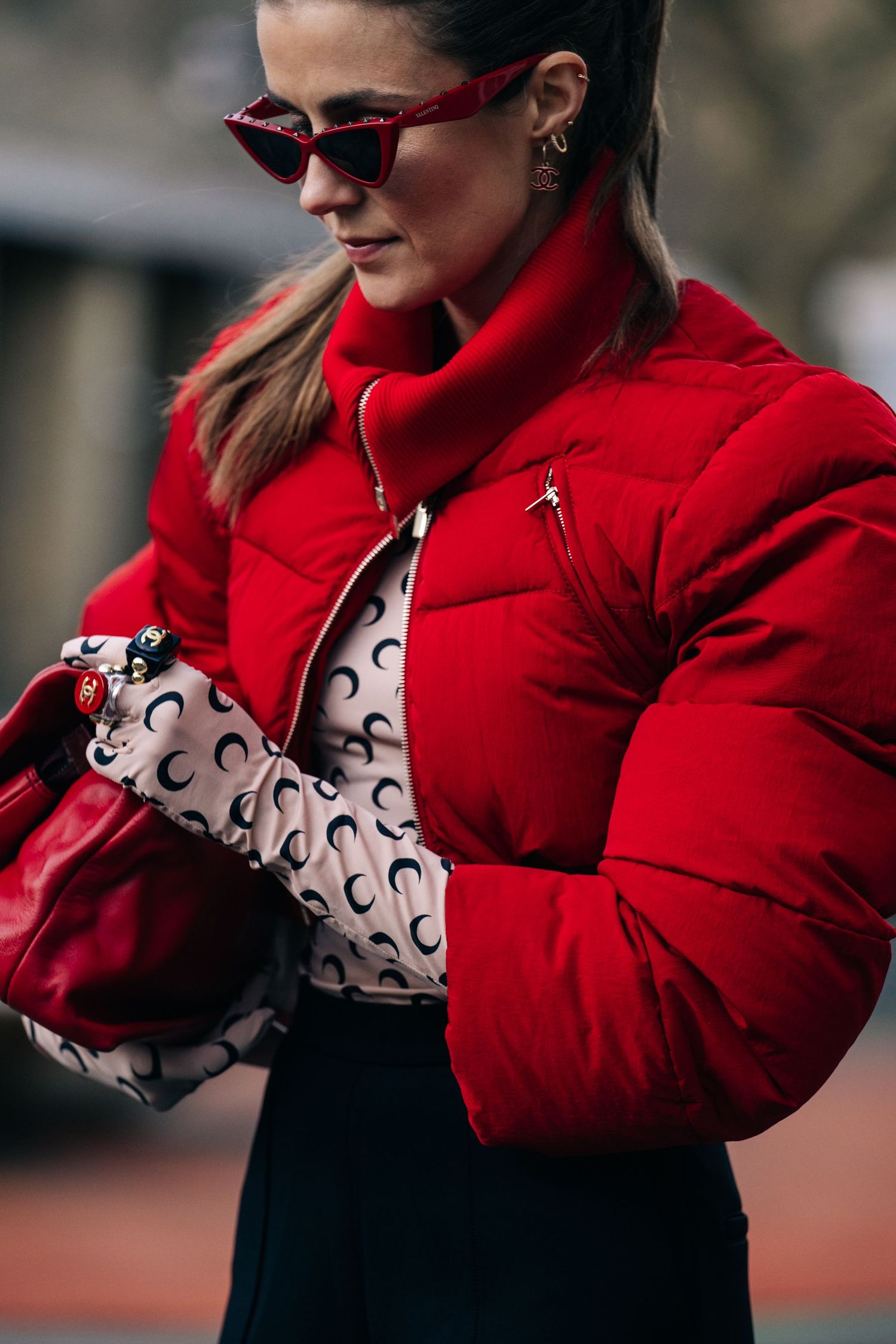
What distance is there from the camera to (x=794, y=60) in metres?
7.57

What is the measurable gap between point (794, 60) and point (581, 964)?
24.1ft

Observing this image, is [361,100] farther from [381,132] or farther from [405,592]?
[405,592]

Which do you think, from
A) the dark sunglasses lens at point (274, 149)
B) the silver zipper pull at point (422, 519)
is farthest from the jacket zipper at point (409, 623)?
the dark sunglasses lens at point (274, 149)

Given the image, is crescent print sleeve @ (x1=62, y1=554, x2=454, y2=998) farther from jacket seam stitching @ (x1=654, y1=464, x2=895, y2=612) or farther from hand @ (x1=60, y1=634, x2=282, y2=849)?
jacket seam stitching @ (x1=654, y1=464, x2=895, y2=612)

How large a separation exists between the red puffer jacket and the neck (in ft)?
0.18

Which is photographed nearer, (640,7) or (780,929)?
(780,929)

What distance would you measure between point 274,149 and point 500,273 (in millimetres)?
272

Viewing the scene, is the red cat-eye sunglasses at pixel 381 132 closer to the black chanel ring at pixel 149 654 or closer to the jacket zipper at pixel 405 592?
the jacket zipper at pixel 405 592

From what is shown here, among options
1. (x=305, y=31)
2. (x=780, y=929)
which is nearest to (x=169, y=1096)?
(x=780, y=929)

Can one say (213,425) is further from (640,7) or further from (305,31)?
(640,7)

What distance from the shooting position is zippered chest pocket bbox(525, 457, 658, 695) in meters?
1.35

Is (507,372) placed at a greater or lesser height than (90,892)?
greater

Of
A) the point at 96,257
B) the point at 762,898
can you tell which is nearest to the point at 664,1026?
the point at 762,898

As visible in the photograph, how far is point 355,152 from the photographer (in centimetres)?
138
